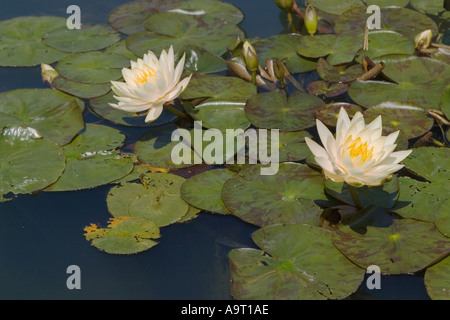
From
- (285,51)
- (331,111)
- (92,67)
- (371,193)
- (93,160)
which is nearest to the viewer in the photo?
(371,193)

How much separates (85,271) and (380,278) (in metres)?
1.24

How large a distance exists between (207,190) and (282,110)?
71cm

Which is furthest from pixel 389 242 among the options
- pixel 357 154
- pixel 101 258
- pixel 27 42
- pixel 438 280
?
pixel 27 42

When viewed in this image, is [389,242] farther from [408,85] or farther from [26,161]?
[26,161]

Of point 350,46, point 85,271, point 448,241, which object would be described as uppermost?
point 350,46

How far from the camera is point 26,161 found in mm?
3152

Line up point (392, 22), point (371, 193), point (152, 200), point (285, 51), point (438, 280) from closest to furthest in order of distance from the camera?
point (438, 280) → point (371, 193) → point (152, 200) → point (285, 51) → point (392, 22)

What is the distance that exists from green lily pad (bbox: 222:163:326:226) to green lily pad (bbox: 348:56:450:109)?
2.42 ft

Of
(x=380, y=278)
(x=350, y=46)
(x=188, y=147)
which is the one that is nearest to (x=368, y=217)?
(x=380, y=278)

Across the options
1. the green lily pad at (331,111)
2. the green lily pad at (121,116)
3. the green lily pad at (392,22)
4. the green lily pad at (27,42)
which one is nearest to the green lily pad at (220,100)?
the green lily pad at (121,116)

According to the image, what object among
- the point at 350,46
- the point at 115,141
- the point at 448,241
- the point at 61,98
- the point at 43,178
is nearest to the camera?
the point at 448,241

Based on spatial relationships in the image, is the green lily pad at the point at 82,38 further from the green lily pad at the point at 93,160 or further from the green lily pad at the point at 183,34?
the green lily pad at the point at 93,160

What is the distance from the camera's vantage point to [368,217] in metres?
2.68
